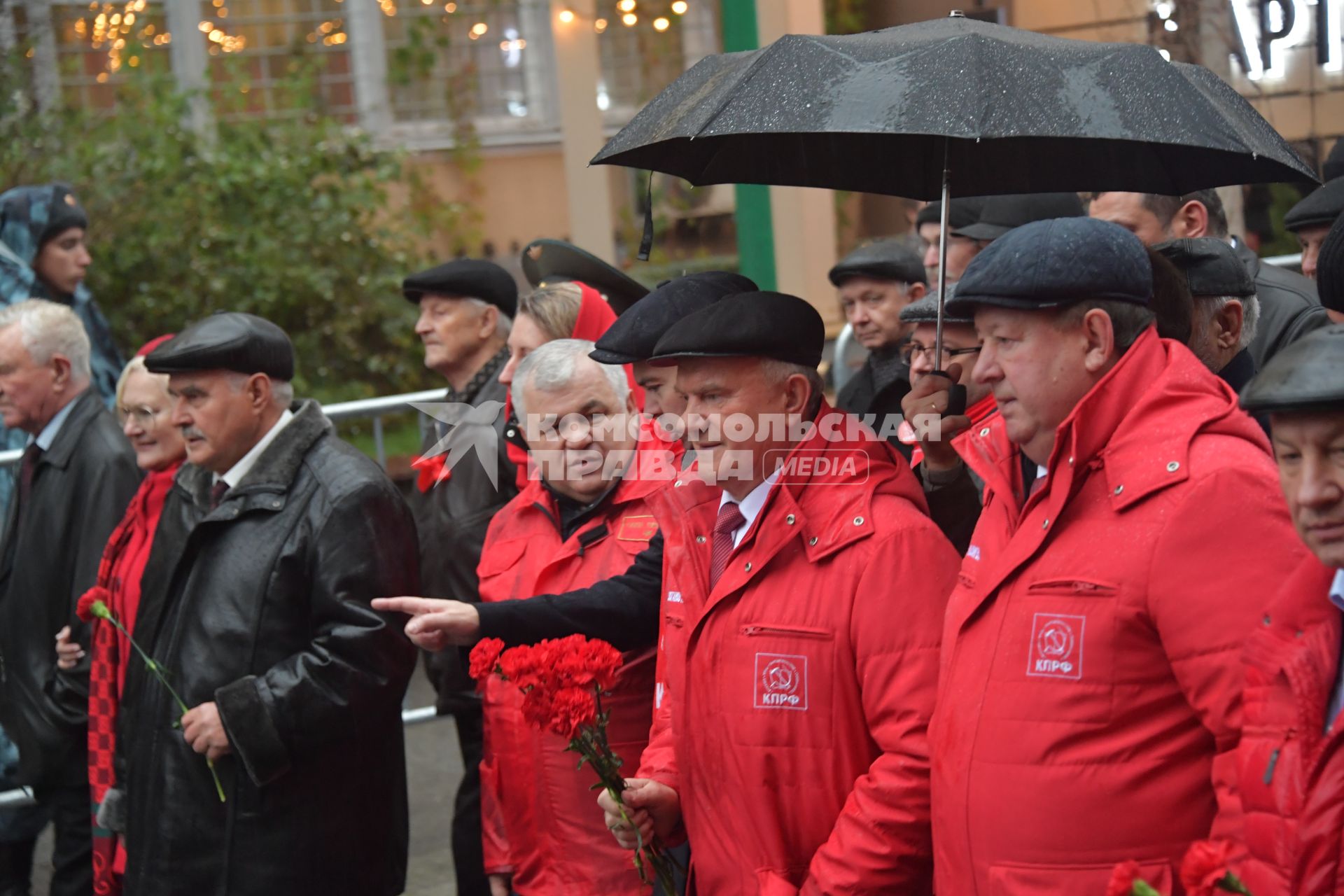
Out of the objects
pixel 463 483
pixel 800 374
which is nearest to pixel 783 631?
pixel 800 374

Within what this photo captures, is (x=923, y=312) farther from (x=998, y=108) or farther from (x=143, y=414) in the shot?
(x=143, y=414)

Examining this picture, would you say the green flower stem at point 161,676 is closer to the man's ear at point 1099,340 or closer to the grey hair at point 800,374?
the grey hair at point 800,374

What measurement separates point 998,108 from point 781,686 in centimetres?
121

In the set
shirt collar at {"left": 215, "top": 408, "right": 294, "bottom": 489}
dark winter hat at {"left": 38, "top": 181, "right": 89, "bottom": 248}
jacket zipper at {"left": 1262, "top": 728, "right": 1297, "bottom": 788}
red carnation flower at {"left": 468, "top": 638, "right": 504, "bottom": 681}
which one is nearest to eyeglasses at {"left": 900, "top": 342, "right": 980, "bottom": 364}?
red carnation flower at {"left": 468, "top": 638, "right": 504, "bottom": 681}

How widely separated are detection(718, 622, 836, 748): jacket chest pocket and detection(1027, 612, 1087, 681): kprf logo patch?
0.54 meters

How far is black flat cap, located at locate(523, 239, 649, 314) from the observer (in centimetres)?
543

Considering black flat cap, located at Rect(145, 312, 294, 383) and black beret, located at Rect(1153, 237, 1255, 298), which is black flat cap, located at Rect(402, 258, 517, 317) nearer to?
black flat cap, located at Rect(145, 312, 294, 383)

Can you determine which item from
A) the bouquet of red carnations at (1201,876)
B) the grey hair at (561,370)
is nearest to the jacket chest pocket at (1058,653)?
the bouquet of red carnations at (1201,876)

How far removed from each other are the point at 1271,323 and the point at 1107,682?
2.53m

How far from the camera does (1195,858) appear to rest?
1971 millimetres

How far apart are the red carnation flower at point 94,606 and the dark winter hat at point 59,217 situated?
10.9 feet

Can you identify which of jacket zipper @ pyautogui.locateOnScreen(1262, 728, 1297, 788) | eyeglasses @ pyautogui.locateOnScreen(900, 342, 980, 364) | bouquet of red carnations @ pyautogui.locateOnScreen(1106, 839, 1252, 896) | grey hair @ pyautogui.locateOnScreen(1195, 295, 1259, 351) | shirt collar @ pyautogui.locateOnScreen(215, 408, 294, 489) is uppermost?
grey hair @ pyautogui.locateOnScreen(1195, 295, 1259, 351)

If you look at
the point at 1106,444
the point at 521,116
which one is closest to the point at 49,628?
the point at 1106,444

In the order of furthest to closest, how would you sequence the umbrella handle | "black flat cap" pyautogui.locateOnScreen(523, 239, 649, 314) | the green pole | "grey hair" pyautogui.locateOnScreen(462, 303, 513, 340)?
the green pole, "grey hair" pyautogui.locateOnScreen(462, 303, 513, 340), "black flat cap" pyautogui.locateOnScreen(523, 239, 649, 314), the umbrella handle
